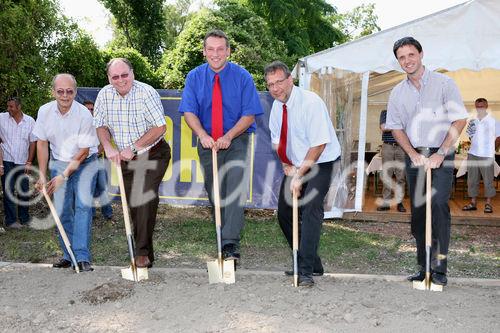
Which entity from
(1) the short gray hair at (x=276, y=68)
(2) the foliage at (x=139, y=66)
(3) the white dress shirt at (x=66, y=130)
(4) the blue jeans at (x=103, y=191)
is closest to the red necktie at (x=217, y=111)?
(1) the short gray hair at (x=276, y=68)

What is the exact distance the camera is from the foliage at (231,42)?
1665 centimetres

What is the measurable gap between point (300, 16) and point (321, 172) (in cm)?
2670

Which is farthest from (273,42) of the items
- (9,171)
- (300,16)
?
(9,171)

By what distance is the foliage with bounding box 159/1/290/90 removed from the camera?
16650 mm

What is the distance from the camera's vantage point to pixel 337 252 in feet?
21.9

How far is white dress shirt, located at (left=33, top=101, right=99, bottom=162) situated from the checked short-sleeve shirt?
10.3 inches

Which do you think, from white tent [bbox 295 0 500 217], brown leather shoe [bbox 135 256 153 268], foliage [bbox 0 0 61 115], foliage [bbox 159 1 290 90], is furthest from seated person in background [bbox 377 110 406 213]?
foliage [bbox 159 1 290 90]

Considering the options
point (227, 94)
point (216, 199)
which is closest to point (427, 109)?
point (227, 94)

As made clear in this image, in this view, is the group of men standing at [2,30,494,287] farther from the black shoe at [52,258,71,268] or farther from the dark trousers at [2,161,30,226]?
the dark trousers at [2,161,30,226]

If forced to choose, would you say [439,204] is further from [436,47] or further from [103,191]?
[103,191]

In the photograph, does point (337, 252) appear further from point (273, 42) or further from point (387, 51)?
point (273, 42)

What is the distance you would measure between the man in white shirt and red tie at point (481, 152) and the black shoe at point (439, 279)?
5378 millimetres

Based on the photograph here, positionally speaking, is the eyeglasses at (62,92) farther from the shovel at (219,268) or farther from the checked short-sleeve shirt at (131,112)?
the shovel at (219,268)

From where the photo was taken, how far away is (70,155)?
16.9 ft
